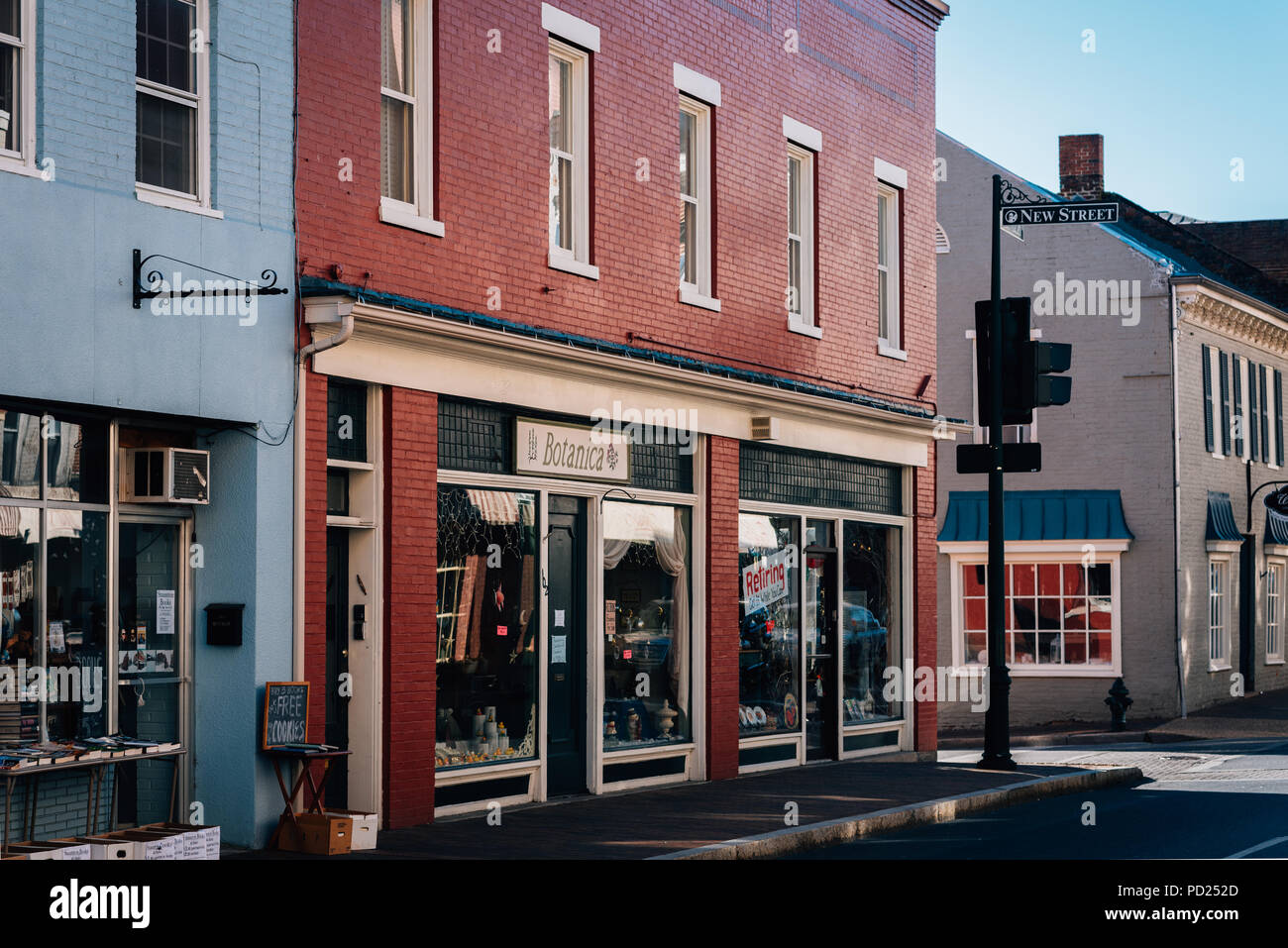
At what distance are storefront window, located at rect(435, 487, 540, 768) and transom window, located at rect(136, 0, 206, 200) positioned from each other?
332 centimetres

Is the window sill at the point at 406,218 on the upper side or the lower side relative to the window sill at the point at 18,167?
upper

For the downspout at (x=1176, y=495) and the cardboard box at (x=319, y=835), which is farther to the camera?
the downspout at (x=1176, y=495)

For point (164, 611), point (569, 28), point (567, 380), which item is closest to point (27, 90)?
point (164, 611)

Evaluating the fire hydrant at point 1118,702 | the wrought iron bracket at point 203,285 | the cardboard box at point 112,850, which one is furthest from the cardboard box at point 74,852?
the fire hydrant at point 1118,702

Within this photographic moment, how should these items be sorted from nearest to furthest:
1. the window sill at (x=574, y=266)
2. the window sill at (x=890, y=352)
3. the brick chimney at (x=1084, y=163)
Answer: the window sill at (x=574, y=266)
the window sill at (x=890, y=352)
the brick chimney at (x=1084, y=163)

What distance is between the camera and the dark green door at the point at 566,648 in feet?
46.0

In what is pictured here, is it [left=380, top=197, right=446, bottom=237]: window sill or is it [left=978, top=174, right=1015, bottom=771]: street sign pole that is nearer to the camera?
[left=380, top=197, right=446, bottom=237]: window sill

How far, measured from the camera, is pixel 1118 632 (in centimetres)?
2764

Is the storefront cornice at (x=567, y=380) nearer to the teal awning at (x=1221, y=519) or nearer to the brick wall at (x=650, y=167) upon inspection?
the brick wall at (x=650, y=167)

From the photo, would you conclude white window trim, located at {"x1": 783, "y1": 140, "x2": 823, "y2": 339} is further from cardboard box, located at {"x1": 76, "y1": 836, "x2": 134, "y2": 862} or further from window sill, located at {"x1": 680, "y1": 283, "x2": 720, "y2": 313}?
Result: cardboard box, located at {"x1": 76, "y1": 836, "x2": 134, "y2": 862}

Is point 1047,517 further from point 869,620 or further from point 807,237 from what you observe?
point 807,237

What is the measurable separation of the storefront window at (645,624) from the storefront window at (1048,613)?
44.4ft

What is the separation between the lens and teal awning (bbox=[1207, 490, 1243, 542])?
2934 centimetres

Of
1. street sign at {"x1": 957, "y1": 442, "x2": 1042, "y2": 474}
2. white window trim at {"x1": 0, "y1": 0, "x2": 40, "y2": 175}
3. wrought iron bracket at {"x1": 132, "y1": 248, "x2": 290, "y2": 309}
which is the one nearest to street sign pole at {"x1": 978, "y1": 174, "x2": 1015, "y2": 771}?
street sign at {"x1": 957, "y1": 442, "x2": 1042, "y2": 474}
